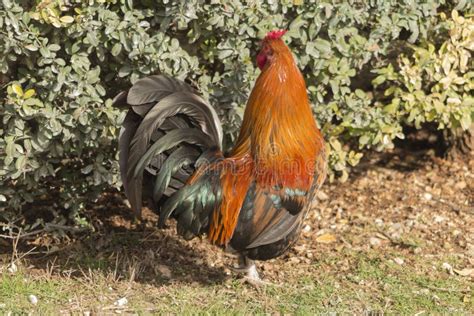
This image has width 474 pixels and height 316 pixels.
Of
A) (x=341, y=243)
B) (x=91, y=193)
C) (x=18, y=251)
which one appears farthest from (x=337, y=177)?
(x=18, y=251)

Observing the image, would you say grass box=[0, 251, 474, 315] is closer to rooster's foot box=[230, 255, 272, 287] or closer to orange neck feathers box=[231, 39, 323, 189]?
rooster's foot box=[230, 255, 272, 287]

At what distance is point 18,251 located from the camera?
18.8ft

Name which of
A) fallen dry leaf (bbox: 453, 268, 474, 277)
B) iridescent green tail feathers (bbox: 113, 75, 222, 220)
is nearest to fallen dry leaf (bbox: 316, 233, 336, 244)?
fallen dry leaf (bbox: 453, 268, 474, 277)

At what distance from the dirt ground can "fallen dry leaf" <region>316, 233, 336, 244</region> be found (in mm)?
15

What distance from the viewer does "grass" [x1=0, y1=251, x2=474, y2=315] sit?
15.9 feet

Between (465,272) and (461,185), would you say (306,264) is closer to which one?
(465,272)

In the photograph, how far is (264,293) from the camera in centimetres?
507

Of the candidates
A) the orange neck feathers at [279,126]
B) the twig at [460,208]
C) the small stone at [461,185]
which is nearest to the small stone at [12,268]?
the orange neck feathers at [279,126]

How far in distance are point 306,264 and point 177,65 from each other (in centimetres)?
174

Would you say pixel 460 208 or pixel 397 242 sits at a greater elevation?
pixel 460 208

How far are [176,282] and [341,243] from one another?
1.38 meters

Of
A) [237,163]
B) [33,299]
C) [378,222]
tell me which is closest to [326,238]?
[378,222]

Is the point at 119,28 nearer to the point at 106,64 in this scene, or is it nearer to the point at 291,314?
the point at 106,64

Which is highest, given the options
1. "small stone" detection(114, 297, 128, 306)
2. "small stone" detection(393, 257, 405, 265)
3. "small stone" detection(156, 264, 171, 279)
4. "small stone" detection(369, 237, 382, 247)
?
"small stone" detection(369, 237, 382, 247)
